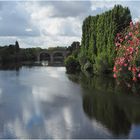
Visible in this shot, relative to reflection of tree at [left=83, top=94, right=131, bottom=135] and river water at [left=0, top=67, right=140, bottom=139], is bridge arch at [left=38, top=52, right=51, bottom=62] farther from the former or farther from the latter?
reflection of tree at [left=83, top=94, right=131, bottom=135]

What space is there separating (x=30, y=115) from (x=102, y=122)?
16.2 feet

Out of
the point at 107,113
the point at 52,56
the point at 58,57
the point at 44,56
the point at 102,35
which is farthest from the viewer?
the point at 58,57

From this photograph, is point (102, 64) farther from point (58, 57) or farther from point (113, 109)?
point (58, 57)

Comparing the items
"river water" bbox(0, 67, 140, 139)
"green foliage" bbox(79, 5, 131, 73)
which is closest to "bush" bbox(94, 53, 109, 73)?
"green foliage" bbox(79, 5, 131, 73)

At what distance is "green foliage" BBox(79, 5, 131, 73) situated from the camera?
4953 centimetres

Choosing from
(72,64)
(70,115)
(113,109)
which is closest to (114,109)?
(113,109)

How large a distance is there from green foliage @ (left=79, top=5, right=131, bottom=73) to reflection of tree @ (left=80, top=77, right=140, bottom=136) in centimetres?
1982

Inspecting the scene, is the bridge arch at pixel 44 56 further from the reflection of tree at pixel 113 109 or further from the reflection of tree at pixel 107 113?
the reflection of tree at pixel 107 113

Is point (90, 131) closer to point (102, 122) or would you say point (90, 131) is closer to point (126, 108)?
point (102, 122)

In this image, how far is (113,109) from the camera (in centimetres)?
2336

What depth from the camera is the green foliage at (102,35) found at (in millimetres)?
49531

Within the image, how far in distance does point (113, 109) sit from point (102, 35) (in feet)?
111

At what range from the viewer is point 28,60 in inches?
5512

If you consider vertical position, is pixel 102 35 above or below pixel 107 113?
above
